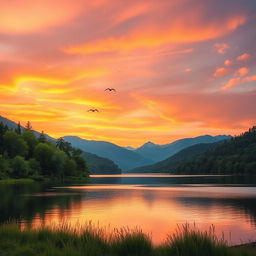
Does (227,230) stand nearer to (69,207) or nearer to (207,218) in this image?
(207,218)

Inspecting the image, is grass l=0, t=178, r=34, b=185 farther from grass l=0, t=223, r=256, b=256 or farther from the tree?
grass l=0, t=223, r=256, b=256

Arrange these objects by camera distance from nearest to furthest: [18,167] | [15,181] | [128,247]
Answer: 1. [128,247]
2. [15,181]
3. [18,167]

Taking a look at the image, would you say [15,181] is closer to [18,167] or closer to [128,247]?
[18,167]

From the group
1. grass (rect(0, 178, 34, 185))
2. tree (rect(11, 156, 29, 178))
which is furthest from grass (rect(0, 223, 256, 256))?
tree (rect(11, 156, 29, 178))

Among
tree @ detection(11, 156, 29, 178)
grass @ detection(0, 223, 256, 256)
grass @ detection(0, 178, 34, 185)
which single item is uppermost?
tree @ detection(11, 156, 29, 178)

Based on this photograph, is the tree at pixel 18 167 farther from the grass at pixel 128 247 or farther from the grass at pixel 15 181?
the grass at pixel 128 247

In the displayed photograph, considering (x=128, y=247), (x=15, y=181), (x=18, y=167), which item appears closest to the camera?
(x=128, y=247)

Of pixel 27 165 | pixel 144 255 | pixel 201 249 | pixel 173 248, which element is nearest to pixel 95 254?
pixel 144 255

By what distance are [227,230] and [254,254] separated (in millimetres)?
26852

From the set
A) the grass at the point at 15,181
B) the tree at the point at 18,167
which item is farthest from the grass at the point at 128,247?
the tree at the point at 18,167

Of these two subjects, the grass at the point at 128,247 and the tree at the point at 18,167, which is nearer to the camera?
the grass at the point at 128,247

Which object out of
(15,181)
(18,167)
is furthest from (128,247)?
(18,167)

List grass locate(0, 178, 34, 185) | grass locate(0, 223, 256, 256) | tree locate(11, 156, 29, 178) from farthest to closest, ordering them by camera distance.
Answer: tree locate(11, 156, 29, 178) < grass locate(0, 178, 34, 185) < grass locate(0, 223, 256, 256)

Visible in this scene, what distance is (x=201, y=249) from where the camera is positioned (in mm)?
21750
